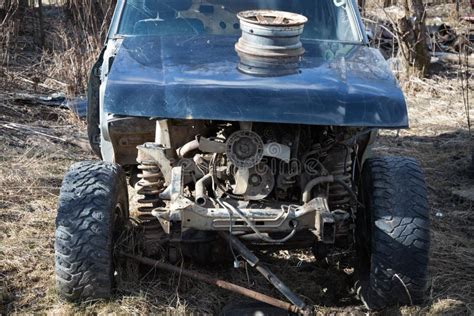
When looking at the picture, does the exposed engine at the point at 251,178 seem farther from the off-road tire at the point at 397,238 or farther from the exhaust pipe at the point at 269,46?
the exhaust pipe at the point at 269,46

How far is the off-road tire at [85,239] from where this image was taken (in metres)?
4.12

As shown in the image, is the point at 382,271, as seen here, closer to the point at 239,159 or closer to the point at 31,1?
the point at 239,159

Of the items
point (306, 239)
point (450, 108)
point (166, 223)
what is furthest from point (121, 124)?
point (450, 108)

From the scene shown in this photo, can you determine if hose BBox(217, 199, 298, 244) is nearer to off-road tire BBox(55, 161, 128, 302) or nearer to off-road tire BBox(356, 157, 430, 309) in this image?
off-road tire BBox(356, 157, 430, 309)

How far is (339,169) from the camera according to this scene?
179 inches

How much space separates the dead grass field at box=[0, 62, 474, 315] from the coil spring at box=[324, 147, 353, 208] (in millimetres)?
584

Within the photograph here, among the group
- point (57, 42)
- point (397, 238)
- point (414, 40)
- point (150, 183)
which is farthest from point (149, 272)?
point (57, 42)

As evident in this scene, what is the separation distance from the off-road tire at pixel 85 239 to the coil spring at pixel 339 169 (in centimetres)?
128

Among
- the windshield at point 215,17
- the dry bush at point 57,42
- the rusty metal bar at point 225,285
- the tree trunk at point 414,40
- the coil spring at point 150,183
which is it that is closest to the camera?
the rusty metal bar at point 225,285

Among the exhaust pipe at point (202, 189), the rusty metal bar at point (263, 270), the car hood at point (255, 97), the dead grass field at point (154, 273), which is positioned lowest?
the dead grass field at point (154, 273)

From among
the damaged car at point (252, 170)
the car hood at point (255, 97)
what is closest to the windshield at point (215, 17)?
the damaged car at point (252, 170)

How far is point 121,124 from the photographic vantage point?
4.49 m

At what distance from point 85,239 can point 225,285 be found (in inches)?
31.3

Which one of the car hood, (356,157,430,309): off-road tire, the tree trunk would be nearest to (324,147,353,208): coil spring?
(356,157,430,309): off-road tire
